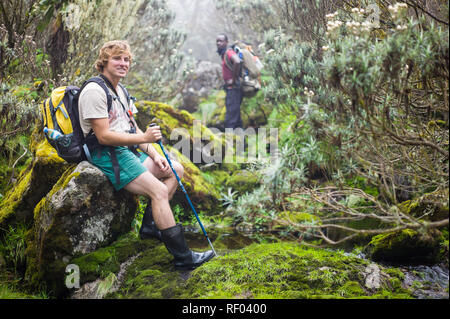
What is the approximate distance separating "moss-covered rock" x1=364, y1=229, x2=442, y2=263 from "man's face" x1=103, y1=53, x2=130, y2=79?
3355 mm

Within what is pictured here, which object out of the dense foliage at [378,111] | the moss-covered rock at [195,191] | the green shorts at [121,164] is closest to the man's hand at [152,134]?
the green shorts at [121,164]

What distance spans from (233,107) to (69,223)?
6351mm

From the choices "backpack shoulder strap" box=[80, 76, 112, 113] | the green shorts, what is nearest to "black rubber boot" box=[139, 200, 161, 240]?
the green shorts

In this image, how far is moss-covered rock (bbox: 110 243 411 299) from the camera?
2.93 m

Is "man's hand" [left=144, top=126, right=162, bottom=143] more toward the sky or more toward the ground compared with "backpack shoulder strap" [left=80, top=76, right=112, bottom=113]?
more toward the ground

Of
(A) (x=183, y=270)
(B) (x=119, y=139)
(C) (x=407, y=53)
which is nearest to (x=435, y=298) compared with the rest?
(C) (x=407, y=53)

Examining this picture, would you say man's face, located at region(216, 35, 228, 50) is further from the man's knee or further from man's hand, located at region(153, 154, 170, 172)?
the man's knee

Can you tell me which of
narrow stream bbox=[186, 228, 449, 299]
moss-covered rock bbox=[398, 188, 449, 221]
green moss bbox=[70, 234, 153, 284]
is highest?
moss-covered rock bbox=[398, 188, 449, 221]

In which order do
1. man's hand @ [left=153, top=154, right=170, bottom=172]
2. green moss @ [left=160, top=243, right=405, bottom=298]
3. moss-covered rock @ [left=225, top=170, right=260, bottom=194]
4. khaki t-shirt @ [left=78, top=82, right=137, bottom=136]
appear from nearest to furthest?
green moss @ [left=160, top=243, right=405, bottom=298] → khaki t-shirt @ [left=78, top=82, right=137, bottom=136] → man's hand @ [left=153, top=154, right=170, bottom=172] → moss-covered rock @ [left=225, top=170, right=260, bottom=194]

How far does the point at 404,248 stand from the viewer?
339 cm

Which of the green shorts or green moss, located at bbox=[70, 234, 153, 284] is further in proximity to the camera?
the green shorts

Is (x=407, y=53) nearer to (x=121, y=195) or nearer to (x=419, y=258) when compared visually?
(x=419, y=258)

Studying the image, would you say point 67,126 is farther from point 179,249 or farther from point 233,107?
point 233,107

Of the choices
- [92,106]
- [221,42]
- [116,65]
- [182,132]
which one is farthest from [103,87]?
Result: [221,42]
